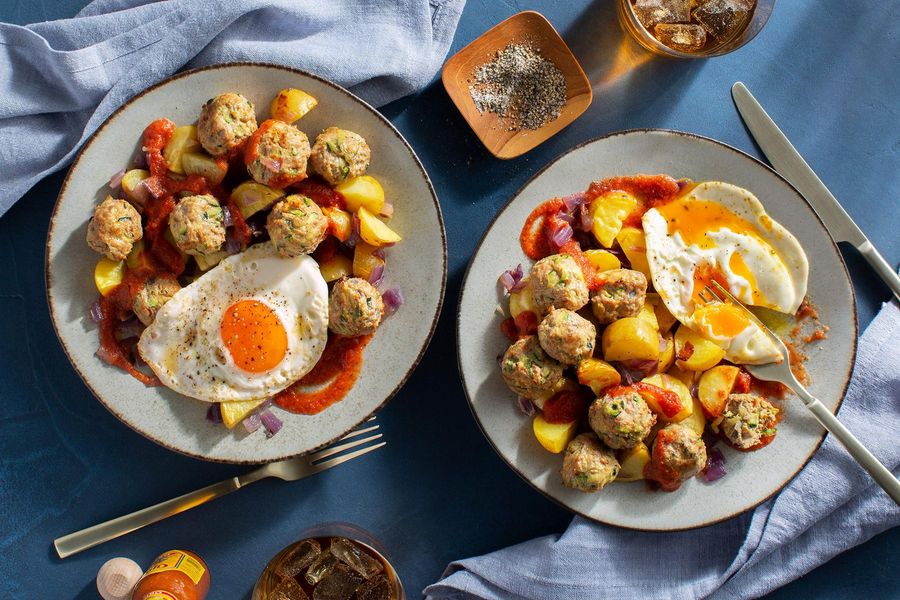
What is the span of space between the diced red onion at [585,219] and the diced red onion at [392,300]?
1157mm

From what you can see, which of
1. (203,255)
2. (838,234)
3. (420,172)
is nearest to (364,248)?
(420,172)

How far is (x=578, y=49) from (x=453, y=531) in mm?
3316

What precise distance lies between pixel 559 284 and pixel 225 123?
203 centimetres

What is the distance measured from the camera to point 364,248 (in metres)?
4.14

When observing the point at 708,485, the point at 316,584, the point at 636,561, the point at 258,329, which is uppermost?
the point at 258,329

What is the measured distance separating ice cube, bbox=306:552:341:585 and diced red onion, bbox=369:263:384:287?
1.71 metres

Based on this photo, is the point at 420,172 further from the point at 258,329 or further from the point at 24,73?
the point at 24,73

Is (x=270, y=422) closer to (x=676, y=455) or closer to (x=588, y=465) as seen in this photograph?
(x=588, y=465)

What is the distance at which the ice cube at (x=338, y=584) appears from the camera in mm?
4312

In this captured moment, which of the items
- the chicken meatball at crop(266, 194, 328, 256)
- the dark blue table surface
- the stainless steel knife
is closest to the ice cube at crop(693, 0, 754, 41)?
the dark blue table surface

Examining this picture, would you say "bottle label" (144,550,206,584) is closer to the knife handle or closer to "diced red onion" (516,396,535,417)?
"diced red onion" (516,396,535,417)

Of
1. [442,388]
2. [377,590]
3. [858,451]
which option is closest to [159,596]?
[377,590]

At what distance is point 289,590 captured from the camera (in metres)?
4.32

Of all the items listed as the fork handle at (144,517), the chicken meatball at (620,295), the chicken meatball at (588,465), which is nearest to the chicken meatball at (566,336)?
the chicken meatball at (620,295)
